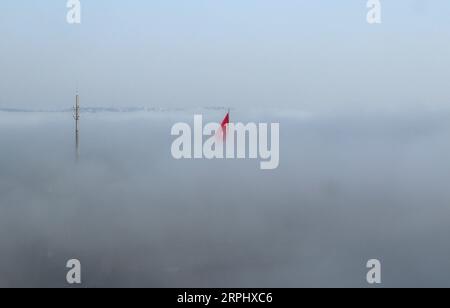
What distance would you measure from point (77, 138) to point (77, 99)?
1.10m

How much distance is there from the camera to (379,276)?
14.4 m
